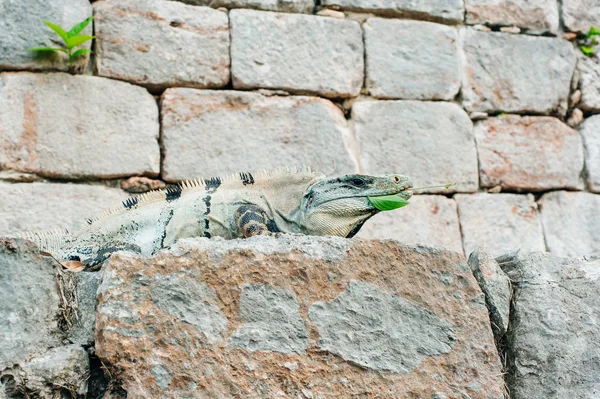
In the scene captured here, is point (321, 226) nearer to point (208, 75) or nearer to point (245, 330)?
point (245, 330)

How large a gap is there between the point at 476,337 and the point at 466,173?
327 centimetres

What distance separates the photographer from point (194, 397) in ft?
8.24

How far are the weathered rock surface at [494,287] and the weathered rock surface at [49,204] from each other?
112 inches

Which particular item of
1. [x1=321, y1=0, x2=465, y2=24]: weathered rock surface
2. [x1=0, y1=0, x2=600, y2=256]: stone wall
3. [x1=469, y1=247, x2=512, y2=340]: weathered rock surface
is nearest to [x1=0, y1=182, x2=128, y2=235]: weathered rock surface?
[x1=0, y1=0, x2=600, y2=256]: stone wall

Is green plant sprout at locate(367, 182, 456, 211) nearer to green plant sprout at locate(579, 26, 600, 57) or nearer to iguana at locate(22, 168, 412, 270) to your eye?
iguana at locate(22, 168, 412, 270)

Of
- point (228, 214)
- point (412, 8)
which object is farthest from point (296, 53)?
point (228, 214)

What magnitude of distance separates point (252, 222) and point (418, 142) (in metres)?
2.82

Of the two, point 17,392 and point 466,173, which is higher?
point 17,392

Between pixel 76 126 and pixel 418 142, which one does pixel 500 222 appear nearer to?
pixel 418 142

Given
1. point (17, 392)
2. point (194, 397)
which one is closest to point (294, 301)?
point (194, 397)

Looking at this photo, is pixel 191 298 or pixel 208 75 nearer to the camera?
pixel 191 298

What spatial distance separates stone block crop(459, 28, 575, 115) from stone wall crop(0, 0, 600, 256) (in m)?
0.01

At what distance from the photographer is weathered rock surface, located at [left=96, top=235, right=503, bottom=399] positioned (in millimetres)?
2545

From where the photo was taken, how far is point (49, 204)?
16.5 ft
